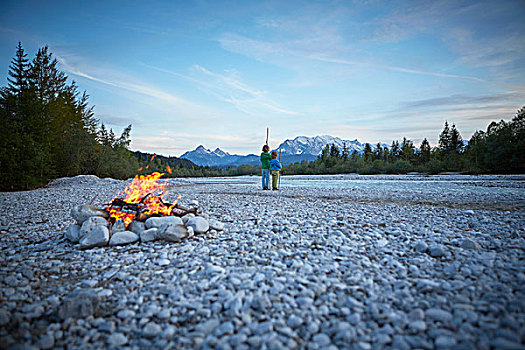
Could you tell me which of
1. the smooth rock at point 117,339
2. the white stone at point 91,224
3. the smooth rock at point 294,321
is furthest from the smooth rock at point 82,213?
the smooth rock at point 294,321

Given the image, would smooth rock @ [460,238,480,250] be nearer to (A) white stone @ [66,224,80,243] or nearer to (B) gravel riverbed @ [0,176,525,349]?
(B) gravel riverbed @ [0,176,525,349]

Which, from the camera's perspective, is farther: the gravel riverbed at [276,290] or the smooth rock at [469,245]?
the smooth rock at [469,245]

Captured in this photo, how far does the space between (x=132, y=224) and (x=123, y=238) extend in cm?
38

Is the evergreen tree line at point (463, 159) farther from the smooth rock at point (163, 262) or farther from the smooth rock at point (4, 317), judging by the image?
the smooth rock at point (4, 317)

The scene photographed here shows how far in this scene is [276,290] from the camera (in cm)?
272

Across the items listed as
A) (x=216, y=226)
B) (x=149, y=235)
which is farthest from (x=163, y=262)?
(x=216, y=226)

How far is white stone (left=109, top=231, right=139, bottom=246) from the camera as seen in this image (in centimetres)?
428

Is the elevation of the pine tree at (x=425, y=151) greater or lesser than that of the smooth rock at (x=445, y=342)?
greater

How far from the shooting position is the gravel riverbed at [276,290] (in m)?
2.07

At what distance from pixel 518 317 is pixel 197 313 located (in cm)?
277

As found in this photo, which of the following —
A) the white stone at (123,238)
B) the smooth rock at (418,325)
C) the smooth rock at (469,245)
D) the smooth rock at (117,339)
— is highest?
the smooth rock at (469,245)

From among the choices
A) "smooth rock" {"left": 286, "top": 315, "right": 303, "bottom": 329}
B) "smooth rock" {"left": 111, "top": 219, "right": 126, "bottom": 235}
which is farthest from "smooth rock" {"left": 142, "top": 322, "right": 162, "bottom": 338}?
"smooth rock" {"left": 111, "top": 219, "right": 126, "bottom": 235}

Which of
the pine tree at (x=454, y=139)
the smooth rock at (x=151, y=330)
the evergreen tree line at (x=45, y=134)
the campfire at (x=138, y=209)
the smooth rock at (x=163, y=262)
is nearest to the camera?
the smooth rock at (x=151, y=330)

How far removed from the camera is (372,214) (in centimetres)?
618
